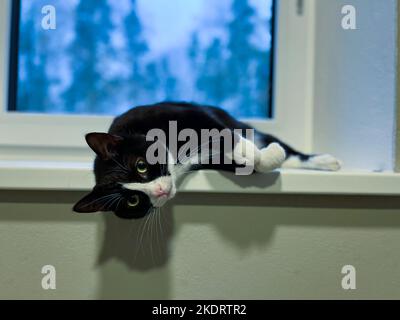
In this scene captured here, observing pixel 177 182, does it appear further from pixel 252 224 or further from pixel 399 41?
pixel 399 41

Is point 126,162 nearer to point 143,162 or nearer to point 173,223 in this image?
point 143,162

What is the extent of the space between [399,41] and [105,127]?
78 cm

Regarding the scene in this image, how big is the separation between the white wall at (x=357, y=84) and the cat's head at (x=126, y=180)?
1.56ft

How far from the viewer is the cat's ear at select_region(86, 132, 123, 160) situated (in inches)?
32.6

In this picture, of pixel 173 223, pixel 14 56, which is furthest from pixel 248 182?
pixel 14 56

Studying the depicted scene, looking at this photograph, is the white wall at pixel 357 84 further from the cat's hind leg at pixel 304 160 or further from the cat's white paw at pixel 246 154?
the cat's white paw at pixel 246 154

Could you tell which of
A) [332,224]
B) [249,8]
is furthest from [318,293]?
[249,8]

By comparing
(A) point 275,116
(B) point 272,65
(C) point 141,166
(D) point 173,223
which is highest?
(B) point 272,65

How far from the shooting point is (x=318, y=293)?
3.10ft

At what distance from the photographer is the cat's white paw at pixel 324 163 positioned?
1016 millimetres

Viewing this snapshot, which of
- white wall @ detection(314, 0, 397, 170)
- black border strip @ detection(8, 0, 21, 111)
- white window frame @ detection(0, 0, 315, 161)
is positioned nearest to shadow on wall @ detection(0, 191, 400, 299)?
white wall @ detection(314, 0, 397, 170)

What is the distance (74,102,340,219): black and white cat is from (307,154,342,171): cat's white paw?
0.62 ft

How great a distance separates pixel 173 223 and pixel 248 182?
0.18 metres

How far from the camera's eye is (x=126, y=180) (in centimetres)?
83
